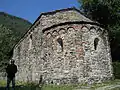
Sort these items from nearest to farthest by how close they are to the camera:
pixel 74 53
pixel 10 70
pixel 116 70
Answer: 1. pixel 10 70
2. pixel 74 53
3. pixel 116 70

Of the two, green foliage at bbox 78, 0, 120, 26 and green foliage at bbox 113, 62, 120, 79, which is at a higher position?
green foliage at bbox 78, 0, 120, 26

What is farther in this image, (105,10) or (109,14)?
(105,10)

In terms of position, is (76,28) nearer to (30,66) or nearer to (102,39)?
(102,39)

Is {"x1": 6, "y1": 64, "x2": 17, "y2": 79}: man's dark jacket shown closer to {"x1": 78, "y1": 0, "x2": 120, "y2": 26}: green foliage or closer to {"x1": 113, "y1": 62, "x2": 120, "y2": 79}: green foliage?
{"x1": 113, "y1": 62, "x2": 120, "y2": 79}: green foliage

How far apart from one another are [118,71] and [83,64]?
239 inches

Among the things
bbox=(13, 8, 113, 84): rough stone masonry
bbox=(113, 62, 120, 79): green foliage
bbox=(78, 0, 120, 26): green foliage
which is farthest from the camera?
bbox=(78, 0, 120, 26): green foliage

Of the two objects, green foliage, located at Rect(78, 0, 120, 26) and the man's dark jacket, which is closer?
the man's dark jacket

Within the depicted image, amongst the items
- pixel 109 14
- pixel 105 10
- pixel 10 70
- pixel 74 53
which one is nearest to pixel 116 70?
pixel 74 53

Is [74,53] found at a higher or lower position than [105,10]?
lower

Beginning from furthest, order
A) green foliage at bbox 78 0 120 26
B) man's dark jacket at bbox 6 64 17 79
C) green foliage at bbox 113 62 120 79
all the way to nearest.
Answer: green foliage at bbox 78 0 120 26 → green foliage at bbox 113 62 120 79 → man's dark jacket at bbox 6 64 17 79

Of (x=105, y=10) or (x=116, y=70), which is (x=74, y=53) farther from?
(x=105, y=10)

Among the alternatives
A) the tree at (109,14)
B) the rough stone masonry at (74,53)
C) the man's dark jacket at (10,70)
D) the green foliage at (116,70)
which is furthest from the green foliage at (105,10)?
the man's dark jacket at (10,70)

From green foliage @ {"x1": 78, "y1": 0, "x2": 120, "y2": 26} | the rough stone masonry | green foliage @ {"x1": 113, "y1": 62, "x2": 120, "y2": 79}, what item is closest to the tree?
green foliage @ {"x1": 78, "y1": 0, "x2": 120, "y2": 26}

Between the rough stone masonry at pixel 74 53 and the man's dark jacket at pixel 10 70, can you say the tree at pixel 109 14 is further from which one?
the man's dark jacket at pixel 10 70
